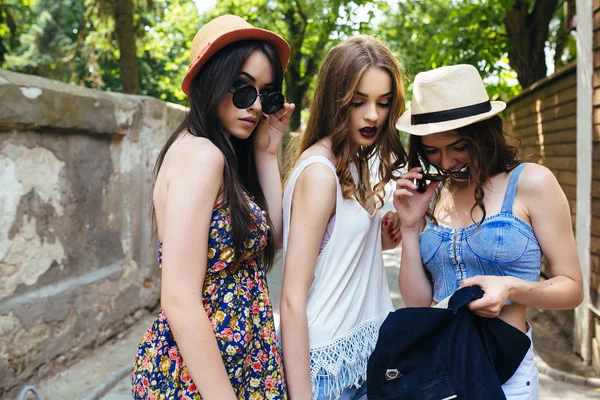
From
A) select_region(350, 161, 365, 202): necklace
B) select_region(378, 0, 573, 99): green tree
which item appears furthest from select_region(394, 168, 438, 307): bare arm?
select_region(378, 0, 573, 99): green tree

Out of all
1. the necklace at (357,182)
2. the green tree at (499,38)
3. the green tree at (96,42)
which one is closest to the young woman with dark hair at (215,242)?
the necklace at (357,182)

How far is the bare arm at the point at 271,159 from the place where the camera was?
211 centimetres

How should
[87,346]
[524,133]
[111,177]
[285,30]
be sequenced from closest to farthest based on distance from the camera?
[87,346] → [111,177] → [524,133] → [285,30]

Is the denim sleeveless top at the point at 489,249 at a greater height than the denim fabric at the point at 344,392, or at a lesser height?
greater

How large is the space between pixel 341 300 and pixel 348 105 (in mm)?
628

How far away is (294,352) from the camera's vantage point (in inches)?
68.8

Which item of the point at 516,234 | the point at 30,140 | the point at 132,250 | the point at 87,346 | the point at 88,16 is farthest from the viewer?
the point at 88,16

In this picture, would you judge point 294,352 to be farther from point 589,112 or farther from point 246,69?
point 589,112

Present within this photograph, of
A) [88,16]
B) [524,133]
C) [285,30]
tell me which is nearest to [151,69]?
[285,30]

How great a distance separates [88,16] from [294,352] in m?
10.5

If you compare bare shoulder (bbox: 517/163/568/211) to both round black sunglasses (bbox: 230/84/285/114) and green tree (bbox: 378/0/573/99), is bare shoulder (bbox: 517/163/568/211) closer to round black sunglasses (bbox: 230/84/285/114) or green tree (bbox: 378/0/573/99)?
round black sunglasses (bbox: 230/84/285/114)

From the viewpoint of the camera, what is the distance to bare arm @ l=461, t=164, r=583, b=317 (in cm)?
178

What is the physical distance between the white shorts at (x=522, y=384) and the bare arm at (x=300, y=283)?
23.8 inches

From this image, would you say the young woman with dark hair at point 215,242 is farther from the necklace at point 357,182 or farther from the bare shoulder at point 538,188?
the bare shoulder at point 538,188
